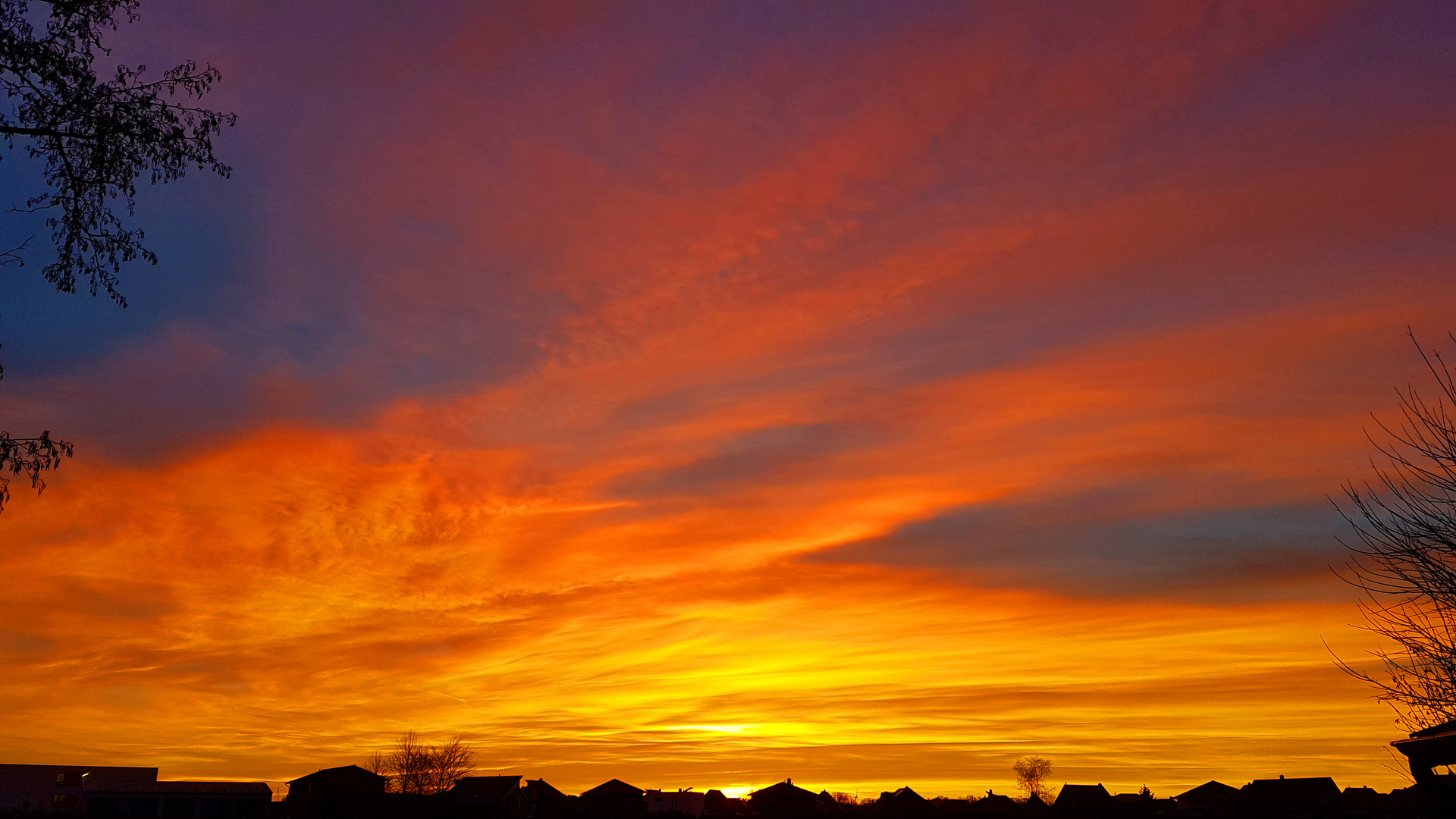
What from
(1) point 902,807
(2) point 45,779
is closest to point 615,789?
(1) point 902,807

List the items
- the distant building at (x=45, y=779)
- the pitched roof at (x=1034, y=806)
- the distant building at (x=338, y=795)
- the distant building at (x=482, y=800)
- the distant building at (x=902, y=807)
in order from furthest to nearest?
1. the pitched roof at (x=1034, y=806)
2. the distant building at (x=902, y=807)
3. the distant building at (x=45, y=779)
4. the distant building at (x=482, y=800)
5. the distant building at (x=338, y=795)

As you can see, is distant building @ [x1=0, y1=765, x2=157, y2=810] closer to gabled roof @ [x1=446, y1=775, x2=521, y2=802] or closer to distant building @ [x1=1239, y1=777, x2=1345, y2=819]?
gabled roof @ [x1=446, y1=775, x2=521, y2=802]

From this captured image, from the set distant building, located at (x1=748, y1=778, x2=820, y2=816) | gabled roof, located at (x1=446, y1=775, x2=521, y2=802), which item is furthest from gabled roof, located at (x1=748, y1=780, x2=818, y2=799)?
gabled roof, located at (x1=446, y1=775, x2=521, y2=802)

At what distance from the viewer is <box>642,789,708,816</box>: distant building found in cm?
15712

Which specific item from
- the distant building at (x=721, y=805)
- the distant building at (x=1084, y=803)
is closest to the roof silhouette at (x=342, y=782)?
the distant building at (x=721, y=805)

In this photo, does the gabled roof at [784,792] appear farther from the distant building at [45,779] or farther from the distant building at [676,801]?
the distant building at [45,779]

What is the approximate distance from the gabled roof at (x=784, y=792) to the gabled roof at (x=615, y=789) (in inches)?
787

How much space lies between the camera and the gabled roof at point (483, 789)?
314ft

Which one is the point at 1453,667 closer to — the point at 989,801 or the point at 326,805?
the point at 326,805

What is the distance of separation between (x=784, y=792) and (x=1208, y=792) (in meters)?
63.1

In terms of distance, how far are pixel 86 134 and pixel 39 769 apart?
138 m

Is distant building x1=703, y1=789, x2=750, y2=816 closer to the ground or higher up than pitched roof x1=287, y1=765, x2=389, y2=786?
closer to the ground

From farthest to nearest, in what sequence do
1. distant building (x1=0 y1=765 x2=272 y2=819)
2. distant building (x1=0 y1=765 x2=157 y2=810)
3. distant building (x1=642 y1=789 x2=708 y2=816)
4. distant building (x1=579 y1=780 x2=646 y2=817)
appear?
distant building (x1=642 y1=789 x2=708 y2=816) → distant building (x1=579 y1=780 x2=646 y2=817) → distant building (x1=0 y1=765 x2=157 y2=810) → distant building (x1=0 y1=765 x2=272 y2=819)

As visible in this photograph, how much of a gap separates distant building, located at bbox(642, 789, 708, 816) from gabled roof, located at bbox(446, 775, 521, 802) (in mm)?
59259
